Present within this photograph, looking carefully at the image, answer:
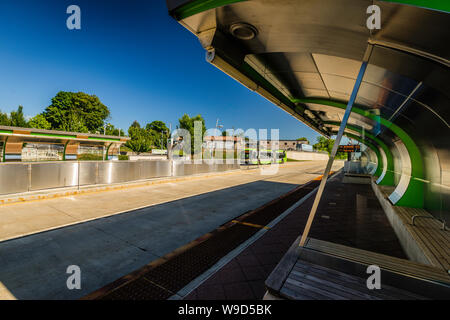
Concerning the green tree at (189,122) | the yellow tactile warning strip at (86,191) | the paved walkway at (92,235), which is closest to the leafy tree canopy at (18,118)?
the green tree at (189,122)

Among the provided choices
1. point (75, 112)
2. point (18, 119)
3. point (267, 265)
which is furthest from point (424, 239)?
point (75, 112)

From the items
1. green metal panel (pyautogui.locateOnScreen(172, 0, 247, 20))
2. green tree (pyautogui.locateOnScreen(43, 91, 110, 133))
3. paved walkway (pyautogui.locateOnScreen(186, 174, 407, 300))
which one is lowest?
paved walkway (pyautogui.locateOnScreen(186, 174, 407, 300))

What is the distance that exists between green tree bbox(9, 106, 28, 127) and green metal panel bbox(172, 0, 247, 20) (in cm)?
5946

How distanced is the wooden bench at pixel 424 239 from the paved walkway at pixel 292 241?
319 millimetres

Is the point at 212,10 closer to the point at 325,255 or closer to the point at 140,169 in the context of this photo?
the point at 325,255

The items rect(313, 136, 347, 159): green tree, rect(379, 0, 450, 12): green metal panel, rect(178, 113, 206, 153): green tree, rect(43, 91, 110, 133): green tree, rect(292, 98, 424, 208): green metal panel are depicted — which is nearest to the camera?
rect(379, 0, 450, 12): green metal panel

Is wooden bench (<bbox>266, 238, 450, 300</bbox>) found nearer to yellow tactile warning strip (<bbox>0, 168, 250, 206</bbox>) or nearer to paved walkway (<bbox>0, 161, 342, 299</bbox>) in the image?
paved walkway (<bbox>0, 161, 342, 299</bbox>)

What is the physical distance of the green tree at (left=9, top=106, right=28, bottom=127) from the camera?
1699 inches

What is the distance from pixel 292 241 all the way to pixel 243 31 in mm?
4328

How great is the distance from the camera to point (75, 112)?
5097cm

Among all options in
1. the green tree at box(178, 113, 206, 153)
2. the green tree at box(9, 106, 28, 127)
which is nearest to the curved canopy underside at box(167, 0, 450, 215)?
the green tree at box(178, 113, 206, 153)

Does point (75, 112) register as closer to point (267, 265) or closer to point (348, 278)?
point (267, 265)

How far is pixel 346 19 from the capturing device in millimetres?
2271
